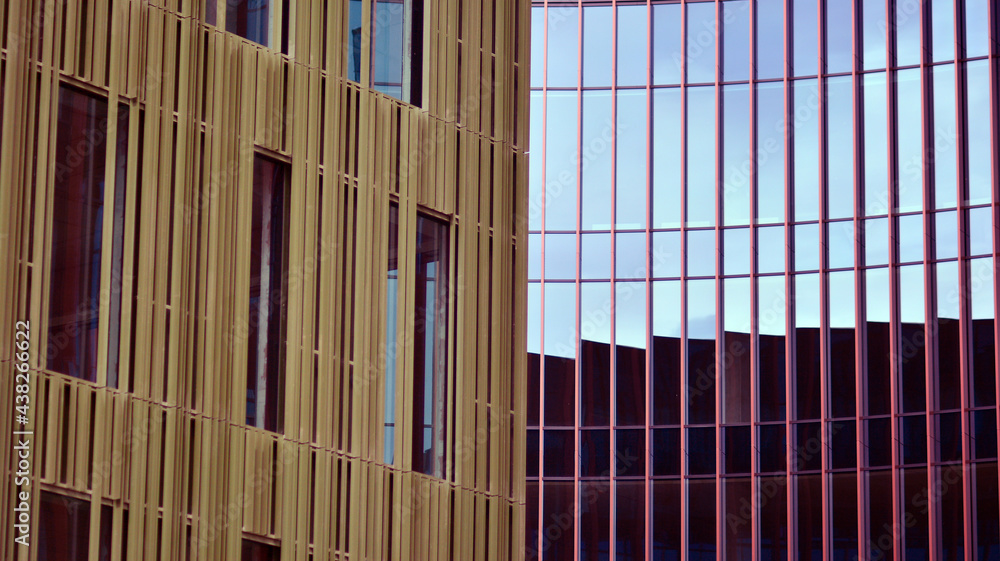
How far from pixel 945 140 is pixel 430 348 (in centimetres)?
1857

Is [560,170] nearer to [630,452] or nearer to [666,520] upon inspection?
[630,452]

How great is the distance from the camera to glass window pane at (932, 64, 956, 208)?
101 feet

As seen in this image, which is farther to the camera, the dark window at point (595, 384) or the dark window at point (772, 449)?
the dark window at point (595, 384)

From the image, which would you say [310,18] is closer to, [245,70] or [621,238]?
[245,70]

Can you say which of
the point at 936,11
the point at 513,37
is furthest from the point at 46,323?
the point at 936,11

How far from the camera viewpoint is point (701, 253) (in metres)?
32.6

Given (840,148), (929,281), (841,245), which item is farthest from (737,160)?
(929,281)

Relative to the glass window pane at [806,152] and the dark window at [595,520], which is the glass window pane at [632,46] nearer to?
the glass window pane at [806,152]

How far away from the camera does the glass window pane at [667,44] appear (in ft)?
110

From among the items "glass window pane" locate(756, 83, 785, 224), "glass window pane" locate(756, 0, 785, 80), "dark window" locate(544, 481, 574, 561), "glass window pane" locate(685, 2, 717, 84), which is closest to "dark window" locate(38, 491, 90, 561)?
"dark window" locate(544, 481, 574, 561)

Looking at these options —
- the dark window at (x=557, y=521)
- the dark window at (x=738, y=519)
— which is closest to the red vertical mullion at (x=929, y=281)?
the dark window at (x=738, y=519)

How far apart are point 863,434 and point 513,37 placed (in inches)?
631

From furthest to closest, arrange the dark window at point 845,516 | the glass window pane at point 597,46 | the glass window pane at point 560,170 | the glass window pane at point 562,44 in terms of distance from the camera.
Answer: the glass window pane at point 562,44 → the glass window pane at point 597,46 → the glass window pane at point 560,170 → the dark window at point 845,516

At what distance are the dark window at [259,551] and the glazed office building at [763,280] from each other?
1879 cm
